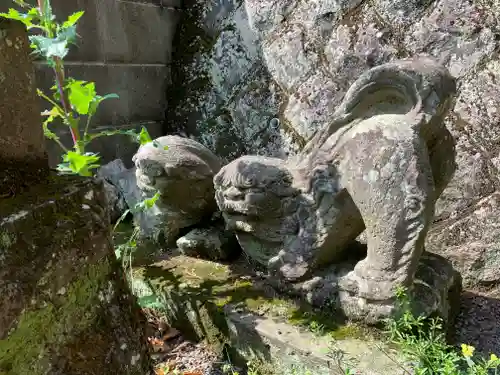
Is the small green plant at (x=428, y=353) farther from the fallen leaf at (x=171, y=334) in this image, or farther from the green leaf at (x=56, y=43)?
the green leaf at (x=56, y=43)

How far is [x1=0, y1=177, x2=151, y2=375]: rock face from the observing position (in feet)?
2.01

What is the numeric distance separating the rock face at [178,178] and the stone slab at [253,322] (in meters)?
0.21

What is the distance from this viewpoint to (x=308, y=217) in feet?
4.98

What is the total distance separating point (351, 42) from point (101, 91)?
4.99ft

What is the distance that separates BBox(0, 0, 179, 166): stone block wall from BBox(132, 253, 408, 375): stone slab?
1117 mm

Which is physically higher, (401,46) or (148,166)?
(401,46)

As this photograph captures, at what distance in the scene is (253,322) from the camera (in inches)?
58.5

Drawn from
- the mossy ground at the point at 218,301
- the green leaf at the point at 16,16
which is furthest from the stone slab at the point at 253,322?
the green leaf at the point at 16,16

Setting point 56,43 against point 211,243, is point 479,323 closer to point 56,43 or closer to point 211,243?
point 211,243

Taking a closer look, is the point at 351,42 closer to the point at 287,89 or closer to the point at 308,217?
the point at 287,89

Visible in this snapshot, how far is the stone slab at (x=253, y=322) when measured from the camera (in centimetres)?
129

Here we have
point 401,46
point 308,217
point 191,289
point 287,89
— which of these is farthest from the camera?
point 287,89

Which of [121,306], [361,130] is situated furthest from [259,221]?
[121,306]

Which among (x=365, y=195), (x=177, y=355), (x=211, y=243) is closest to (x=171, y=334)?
(x=177, y=355)
